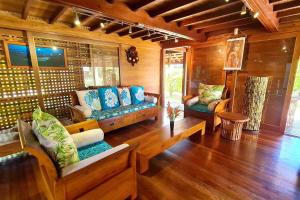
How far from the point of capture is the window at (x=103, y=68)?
3779mm

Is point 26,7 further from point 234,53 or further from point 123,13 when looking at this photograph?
point 234,53

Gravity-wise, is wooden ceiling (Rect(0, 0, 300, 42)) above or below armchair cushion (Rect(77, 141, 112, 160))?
above

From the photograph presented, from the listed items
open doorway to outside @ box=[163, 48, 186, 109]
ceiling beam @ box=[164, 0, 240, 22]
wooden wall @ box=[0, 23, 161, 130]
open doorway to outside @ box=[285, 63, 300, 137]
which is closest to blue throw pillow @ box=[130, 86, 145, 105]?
wooden wall @ box=[0, 23, 161, 130]

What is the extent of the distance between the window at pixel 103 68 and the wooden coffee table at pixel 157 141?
2353 millimetres

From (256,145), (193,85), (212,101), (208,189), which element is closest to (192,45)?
(193,85)

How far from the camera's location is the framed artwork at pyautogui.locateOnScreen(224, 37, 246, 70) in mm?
3446

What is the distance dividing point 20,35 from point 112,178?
3145 millimetres

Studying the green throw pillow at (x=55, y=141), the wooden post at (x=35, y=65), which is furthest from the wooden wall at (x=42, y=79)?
the green throw pillow at (x=55, y=141)

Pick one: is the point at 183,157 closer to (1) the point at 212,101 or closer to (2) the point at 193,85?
(1) the point at 212,101

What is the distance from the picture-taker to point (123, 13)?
7.58ft

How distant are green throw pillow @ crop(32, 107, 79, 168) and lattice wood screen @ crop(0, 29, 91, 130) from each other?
2220 mm

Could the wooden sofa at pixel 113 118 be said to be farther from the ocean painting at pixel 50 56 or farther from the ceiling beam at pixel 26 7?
the ceiling beam at pixel 26 7

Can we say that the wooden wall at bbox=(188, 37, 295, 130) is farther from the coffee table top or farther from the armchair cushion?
the armchair cushion

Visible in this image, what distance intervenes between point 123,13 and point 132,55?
217 centimetres
